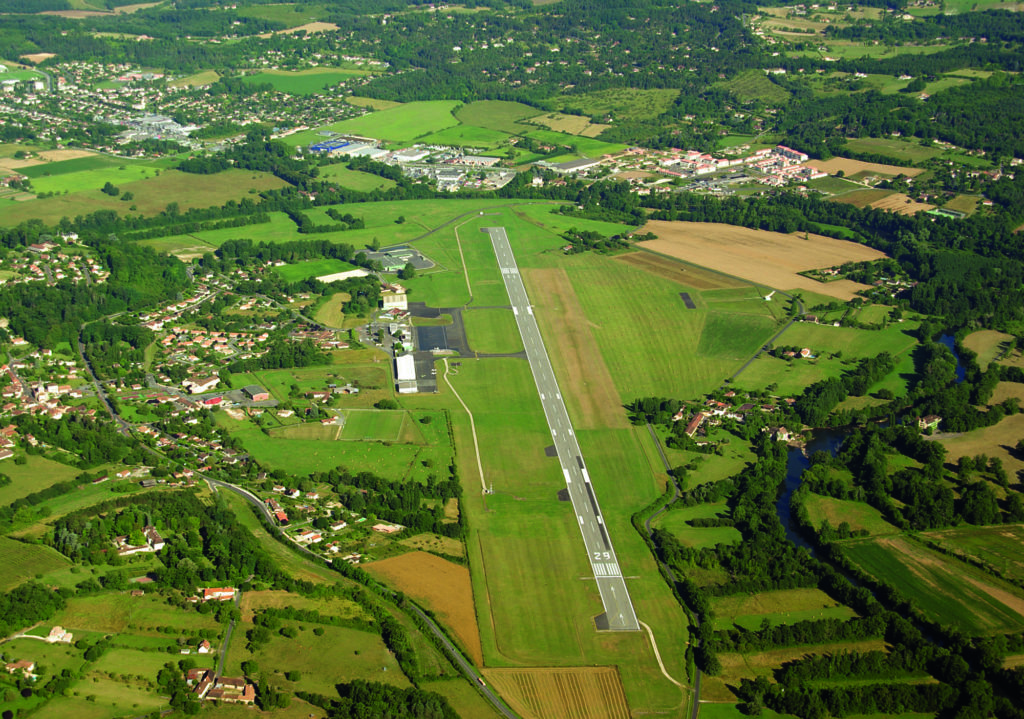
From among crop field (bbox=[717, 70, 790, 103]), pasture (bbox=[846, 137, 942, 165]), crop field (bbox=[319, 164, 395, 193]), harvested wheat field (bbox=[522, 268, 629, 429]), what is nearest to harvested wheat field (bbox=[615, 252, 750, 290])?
harvested wheat field (bbox=[522, 268, 629, 429])

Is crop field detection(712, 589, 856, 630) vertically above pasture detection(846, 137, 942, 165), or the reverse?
pasture detection(846, 137, 942, 165)

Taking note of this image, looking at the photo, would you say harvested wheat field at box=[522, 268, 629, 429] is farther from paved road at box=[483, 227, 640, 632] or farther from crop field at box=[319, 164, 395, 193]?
crop field at box=[319, 164, 395, 193]

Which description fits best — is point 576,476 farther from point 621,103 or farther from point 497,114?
point 621,103

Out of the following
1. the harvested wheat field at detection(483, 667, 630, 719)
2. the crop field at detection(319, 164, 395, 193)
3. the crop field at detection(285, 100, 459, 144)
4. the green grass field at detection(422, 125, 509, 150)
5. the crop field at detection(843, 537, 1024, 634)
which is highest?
the crop field at detection(843, 537, 1024, 634)

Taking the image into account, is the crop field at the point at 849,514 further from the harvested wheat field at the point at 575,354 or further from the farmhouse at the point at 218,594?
the farmhouse at the point at 218,594

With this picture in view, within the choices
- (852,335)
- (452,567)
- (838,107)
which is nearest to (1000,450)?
(852,335)

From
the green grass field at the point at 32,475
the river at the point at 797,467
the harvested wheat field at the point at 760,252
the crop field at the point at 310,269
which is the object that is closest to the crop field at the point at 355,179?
the crop field at the point at 310,269

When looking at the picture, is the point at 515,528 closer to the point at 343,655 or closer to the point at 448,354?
the point at 343,655
